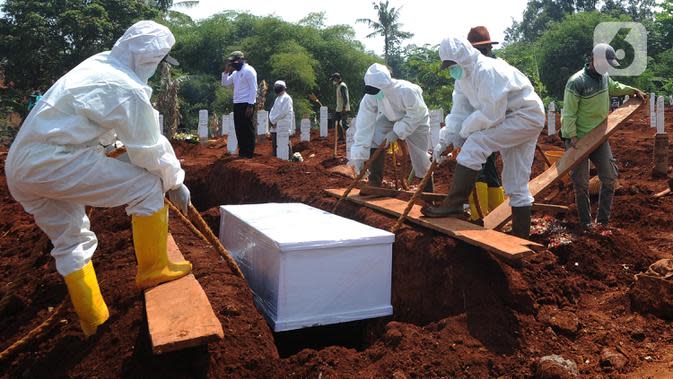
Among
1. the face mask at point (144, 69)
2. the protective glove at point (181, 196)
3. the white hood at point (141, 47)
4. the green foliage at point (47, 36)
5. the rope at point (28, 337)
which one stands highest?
the green foliage at point (47, 36)

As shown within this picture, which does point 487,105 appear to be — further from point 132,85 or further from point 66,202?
point 66,202

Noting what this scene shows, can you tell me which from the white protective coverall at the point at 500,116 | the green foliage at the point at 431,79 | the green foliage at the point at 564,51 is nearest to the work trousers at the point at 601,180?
the white protective coverall at the point at 500,116

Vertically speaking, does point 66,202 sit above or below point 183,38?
below

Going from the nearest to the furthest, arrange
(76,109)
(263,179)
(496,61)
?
(76,109), (496,61), (263,179)

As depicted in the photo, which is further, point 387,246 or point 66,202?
point 387,246

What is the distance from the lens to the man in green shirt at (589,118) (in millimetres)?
5507

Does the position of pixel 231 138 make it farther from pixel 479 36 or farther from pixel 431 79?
pixel 431 79

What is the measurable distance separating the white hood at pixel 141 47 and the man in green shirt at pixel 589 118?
3.84 metres

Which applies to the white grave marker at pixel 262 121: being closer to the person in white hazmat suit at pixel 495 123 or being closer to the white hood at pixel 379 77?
the white hood at pixel 379 77

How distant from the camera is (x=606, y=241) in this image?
4.96 m

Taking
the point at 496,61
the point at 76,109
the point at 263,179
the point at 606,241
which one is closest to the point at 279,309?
the point at 76,109

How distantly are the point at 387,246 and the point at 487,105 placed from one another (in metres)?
1.32

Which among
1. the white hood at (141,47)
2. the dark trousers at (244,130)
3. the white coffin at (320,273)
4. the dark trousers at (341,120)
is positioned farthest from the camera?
the dark trousers at (341,120)

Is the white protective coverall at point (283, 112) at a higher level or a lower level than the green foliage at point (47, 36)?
lower
